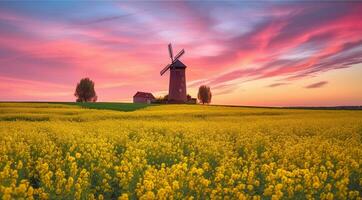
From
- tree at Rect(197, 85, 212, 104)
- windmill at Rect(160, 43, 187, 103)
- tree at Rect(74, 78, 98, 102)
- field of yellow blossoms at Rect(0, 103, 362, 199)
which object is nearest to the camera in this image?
field of yellow blossoms at Rect(0, 103, 362, 199)

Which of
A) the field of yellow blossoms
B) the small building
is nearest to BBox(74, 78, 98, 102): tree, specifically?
the small building

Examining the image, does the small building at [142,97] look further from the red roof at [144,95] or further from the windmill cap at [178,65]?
the windmill cap at [178,65]

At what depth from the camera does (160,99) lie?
80.7 m

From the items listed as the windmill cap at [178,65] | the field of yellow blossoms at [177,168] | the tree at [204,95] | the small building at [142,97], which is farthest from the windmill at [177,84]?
the field of yellow blossoms at [177,168]

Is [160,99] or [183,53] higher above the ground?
[183,53]

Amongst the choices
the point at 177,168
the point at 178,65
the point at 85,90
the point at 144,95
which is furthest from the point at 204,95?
the point at 177,168

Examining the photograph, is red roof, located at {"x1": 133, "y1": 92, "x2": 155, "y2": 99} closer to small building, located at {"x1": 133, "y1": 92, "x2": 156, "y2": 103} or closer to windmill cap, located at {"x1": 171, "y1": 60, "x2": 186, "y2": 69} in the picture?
small building, located at {"x1": 133, "y1": 92, "x2": 156, "y2": 103}

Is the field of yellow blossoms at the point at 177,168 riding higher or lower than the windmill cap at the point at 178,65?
lower

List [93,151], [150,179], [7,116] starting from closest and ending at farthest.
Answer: [150,179], [93,151], [7,116]

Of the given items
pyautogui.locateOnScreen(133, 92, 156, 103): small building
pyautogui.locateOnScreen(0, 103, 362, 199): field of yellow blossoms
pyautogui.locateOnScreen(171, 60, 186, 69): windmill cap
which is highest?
pyautogui.locateOnScreen(171, 60, 186, 69): windmill cap

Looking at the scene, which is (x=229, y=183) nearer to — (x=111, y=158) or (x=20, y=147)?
(x=111, y=158)

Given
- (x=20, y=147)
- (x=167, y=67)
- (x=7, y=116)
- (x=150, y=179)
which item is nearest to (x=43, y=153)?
(x=20, y=147)

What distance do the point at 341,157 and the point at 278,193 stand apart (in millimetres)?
5057

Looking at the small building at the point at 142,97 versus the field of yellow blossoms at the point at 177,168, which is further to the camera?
the small building at the point at 142,97
